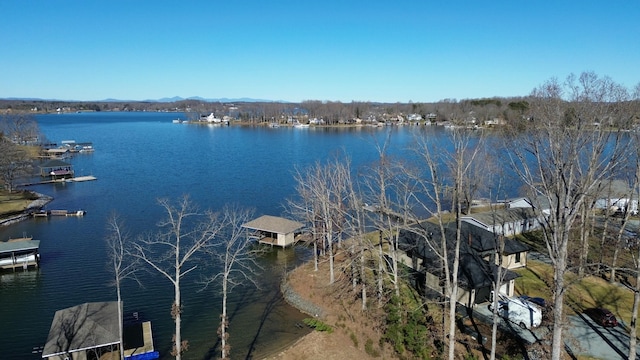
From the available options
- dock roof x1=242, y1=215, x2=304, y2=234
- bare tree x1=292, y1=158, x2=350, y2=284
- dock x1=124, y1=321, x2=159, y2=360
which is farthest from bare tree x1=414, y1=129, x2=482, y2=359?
dock x1=124, y1=321, x2=159, y2=360

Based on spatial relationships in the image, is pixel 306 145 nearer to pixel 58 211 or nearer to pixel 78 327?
pixel 58 211

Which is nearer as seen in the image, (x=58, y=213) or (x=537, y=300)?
(x=537, y=300)

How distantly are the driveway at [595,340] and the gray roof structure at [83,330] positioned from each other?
16445mm

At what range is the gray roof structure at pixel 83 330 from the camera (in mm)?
14797

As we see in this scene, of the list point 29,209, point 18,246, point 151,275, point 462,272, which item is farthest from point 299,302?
point 29,209

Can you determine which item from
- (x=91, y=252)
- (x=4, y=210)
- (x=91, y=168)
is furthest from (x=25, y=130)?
(x=91, y=252)

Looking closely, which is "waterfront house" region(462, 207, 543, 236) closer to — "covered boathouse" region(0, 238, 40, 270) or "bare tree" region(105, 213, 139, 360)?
"bare tree" region(105, 213, 139, 360)

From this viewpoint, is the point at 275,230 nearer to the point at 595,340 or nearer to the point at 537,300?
the point at 537,300

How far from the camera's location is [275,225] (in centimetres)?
2861

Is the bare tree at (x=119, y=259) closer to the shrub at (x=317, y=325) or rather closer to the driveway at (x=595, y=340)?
the shrub at (x=317, y=325)

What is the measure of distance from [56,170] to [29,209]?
16715 mm

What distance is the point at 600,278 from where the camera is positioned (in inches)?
826

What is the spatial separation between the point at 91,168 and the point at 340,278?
1968 inches

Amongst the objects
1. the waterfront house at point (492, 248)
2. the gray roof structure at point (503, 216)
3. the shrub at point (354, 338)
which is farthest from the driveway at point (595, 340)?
the gray roof structure at point (503, 216)
